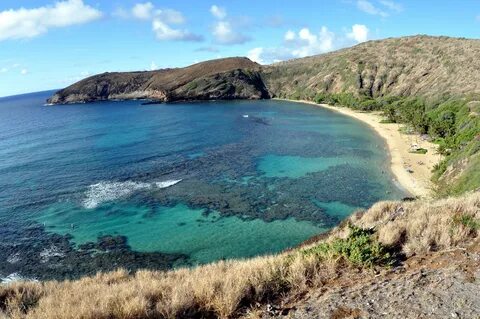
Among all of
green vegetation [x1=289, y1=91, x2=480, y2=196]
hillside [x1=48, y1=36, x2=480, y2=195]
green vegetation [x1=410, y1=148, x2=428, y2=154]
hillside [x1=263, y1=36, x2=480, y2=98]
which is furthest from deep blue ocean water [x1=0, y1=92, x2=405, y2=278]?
hillside [x1=263, y1=36, x2=480, y2=98]

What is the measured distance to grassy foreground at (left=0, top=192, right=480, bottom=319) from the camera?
A: 31.4 ft

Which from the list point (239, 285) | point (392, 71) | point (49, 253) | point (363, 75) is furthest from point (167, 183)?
point (363, 75)

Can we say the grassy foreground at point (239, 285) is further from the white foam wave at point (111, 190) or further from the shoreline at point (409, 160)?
the shoreline at point (409, 160)

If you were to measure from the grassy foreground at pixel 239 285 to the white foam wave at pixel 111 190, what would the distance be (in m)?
31.1

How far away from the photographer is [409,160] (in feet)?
190

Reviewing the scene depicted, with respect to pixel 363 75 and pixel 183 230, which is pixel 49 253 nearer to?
pixel 183 230

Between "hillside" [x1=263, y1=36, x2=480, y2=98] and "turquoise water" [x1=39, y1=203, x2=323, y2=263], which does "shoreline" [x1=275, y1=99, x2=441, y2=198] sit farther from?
"hillside" [x1=263, y1=36, x2=480, y2=98]

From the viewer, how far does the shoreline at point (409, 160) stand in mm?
46312

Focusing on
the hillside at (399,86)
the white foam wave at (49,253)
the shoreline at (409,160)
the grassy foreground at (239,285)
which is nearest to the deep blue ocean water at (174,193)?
the white foam wave at (49,253)

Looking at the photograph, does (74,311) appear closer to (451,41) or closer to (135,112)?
(135,112)

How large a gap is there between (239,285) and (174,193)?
36.3m

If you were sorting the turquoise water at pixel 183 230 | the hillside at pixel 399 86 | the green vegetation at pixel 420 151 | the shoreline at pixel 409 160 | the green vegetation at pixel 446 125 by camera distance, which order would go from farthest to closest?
the green vegetation at pixel 420 151, the hillside at pixel 399 86, the shoreline at pixel 409 160, the green vegetation at pixel 446 125, the turquoise water at pixel 183 230

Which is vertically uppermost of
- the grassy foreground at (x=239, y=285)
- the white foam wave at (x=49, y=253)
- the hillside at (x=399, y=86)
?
the hillside at (x=399, y=86)

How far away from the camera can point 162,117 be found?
118312 millimetres
